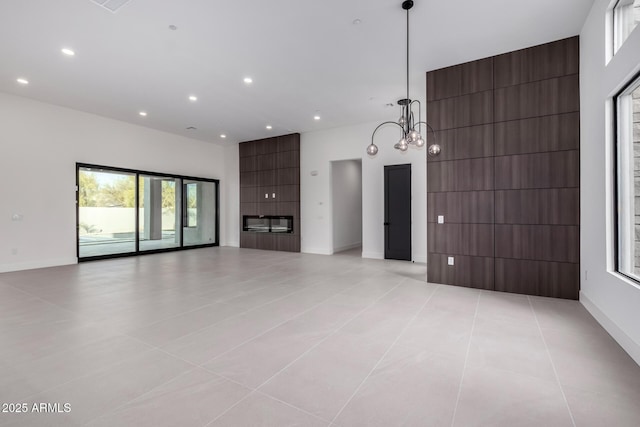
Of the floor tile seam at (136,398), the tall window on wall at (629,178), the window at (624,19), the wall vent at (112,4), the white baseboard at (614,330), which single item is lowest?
the floor tile seam at (136,398)

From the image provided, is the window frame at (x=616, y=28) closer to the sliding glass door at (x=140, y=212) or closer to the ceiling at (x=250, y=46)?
the ceiling at (x=250, y=46)

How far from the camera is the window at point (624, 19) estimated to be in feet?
9.21

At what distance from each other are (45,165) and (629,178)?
10146mm

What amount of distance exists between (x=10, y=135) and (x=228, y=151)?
19.1ft

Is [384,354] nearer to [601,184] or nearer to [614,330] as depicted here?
[614,330]

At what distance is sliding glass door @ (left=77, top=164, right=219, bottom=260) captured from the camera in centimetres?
770

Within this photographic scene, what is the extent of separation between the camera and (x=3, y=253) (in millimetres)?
6270

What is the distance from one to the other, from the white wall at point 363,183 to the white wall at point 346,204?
1.20 feet

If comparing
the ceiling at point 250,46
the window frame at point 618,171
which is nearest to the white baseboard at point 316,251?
the ceiling at point 250,46

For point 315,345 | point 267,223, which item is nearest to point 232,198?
point 267,223

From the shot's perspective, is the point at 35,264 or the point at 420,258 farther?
the point at 420,258

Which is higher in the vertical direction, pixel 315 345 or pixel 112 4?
pixel 112 4

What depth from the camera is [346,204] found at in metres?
9.97

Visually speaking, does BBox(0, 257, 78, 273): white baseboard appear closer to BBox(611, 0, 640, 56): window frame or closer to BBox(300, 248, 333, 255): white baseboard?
BBox(300, 248, 333, 255): white baseboard
